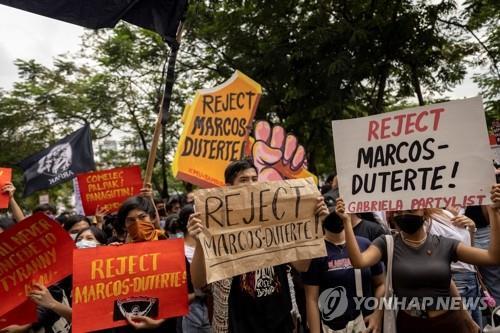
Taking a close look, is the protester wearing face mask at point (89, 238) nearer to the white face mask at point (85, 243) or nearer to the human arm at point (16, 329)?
the white face mask at point (85, 243)

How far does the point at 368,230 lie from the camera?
4.46m

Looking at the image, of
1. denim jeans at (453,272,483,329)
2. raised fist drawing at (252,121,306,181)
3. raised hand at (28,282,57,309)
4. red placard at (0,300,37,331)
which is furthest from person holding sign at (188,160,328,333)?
raised fist drawing at (252,121,306,181)

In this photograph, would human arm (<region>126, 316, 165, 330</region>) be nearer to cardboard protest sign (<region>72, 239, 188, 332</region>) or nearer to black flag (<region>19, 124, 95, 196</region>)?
cardboard protest sign (<region>72, 239, 188, 332</region>)

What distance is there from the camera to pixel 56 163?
9.29 m

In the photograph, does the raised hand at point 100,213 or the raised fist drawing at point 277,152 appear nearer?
the raised fist drawing at point 277,152

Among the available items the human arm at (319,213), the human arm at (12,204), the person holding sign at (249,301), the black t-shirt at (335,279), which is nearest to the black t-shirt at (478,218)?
the black t-shirt at (335,279)

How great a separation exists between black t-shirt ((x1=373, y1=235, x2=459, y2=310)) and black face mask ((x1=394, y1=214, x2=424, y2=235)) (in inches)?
4.1

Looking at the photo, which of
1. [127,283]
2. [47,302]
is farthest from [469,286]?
[47,302]

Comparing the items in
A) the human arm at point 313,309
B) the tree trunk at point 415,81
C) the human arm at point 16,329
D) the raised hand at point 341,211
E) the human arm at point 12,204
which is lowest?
the human arm at point 313,309

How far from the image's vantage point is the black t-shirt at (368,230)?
14.5 feet

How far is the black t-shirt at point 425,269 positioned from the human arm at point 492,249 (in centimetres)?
6

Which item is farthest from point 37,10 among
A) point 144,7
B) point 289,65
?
point 289,65

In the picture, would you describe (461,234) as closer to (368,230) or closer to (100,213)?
(368,230)

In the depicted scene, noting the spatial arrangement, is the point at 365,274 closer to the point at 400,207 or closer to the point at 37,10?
the point at 400,207
